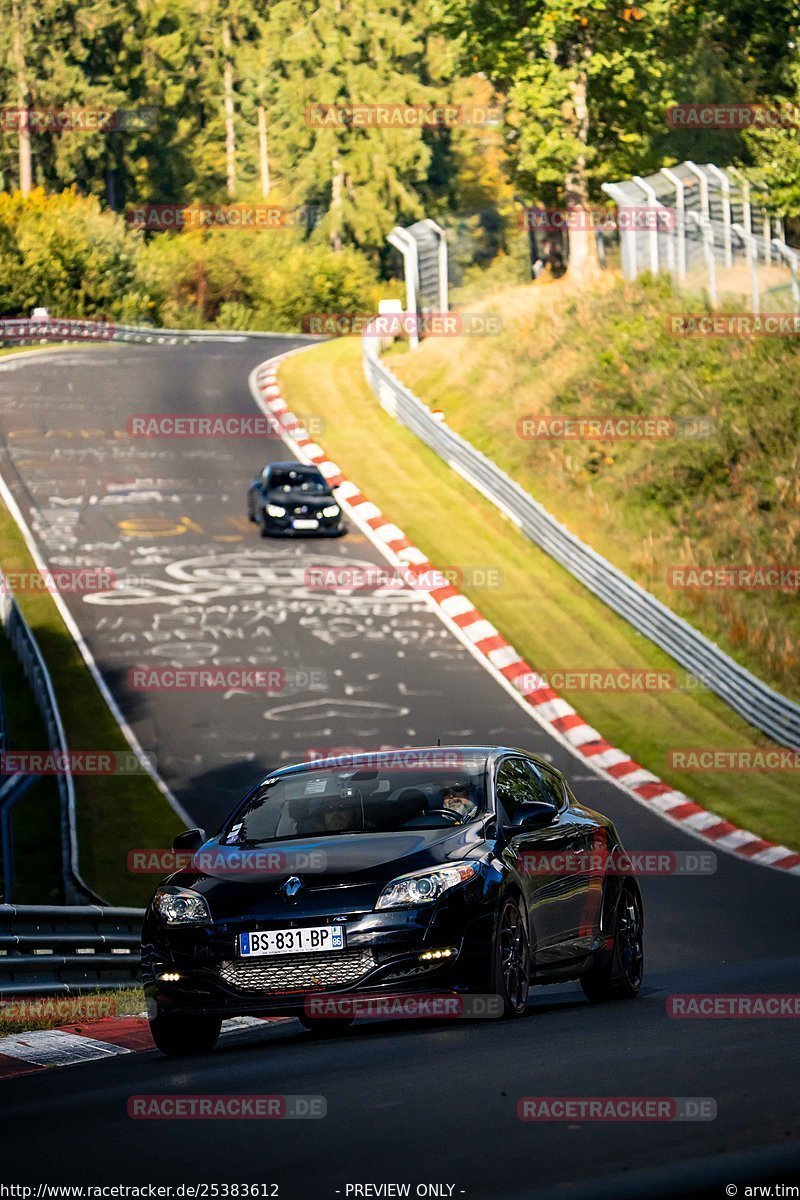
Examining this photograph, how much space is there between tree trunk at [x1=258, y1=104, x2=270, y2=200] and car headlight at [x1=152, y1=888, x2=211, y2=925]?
9159cm

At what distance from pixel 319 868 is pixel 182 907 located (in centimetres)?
72

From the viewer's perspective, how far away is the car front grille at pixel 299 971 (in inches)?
341

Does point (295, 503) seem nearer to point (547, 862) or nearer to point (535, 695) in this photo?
point (535, 695)

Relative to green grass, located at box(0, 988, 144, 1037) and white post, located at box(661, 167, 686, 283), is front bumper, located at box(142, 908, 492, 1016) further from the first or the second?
white post, located at box(661, 167, 686, 283)

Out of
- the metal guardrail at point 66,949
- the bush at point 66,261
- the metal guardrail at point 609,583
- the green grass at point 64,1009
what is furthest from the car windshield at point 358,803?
the bush at point 66,261

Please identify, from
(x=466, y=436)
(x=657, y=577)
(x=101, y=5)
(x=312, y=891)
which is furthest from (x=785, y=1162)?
(x=101, y=5)

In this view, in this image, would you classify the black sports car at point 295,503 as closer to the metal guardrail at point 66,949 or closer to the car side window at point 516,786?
the metal guardrail at point 66,949

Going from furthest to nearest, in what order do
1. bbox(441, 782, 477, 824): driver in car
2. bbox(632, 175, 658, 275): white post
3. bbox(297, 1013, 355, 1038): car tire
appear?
bbox(632, 175, 658, 275): white post
bbox(441, 782, 477, 824): driver in car
bbox(297, 1013, 355, 1038): car tire

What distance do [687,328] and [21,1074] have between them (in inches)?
1183

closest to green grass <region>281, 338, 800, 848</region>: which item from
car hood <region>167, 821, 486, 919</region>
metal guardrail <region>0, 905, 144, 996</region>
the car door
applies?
metal guardrail <region>0, 905, 144, 996</region>

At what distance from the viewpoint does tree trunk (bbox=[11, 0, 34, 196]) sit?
80875 mm

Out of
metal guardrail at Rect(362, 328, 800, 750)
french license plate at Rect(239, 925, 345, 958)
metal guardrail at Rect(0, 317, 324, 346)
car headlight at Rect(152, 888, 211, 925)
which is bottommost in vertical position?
metal guardrail at Rect(362, 328, 800, 750)

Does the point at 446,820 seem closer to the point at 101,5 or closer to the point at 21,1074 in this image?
the point at 21,1074

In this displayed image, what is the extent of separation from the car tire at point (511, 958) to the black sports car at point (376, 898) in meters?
0.02
